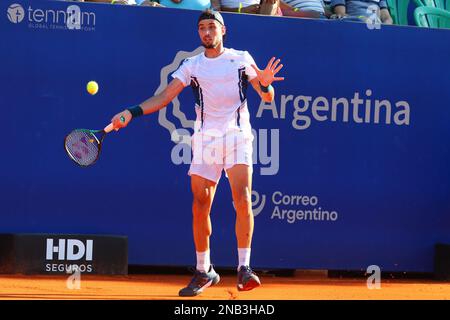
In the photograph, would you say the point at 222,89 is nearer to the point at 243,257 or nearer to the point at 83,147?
the point at 83,147

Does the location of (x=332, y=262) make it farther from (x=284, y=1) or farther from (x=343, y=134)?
(x=284, y=1)

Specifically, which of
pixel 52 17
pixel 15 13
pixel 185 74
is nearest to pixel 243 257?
pixel 185 74

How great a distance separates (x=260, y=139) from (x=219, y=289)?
130cm

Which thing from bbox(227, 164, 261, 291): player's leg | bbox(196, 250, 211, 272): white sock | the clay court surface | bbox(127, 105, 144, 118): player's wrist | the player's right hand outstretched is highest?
bbox(127, 105, 144, 118): player's wrist

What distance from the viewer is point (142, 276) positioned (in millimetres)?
7621

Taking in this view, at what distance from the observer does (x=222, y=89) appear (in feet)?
20.6

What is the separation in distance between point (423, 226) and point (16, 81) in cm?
349

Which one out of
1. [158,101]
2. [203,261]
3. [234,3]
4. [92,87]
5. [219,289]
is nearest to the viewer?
[158,101]

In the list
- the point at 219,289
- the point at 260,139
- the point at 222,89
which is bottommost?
the point at 219,289

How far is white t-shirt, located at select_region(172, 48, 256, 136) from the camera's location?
6.29 m

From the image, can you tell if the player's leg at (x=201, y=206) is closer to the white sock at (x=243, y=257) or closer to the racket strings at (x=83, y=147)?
the white sock at (x=243, y=257)

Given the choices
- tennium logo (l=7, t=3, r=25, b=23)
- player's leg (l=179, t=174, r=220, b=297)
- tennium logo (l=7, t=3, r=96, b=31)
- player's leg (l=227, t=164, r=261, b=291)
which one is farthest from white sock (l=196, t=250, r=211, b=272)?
tennium logo (l=7, t=3, r=25, b=23)

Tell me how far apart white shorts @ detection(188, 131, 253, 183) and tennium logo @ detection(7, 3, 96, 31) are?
1.61m

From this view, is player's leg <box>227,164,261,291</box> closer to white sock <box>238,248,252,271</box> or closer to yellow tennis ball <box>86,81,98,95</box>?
white sock <box>238,248,252,271</box>
